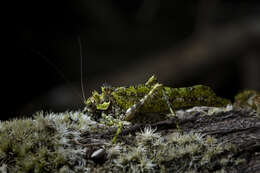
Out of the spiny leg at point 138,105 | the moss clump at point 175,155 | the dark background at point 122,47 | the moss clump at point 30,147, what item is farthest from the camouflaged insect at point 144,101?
the dark background at point 122,47

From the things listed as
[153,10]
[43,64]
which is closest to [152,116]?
[43,64]

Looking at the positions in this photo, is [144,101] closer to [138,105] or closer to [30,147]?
[138,105]

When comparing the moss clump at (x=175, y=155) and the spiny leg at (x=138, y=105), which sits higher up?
the spiny leg at (x=138, y=105)

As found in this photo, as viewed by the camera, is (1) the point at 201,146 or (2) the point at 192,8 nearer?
(1) the point at 201,146

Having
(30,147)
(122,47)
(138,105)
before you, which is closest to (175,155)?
(138,105)

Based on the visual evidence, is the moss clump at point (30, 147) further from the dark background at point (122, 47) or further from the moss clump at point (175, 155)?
the dark background at point (122, 47)

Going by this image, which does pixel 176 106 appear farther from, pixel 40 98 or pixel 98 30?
pixel 98 30
